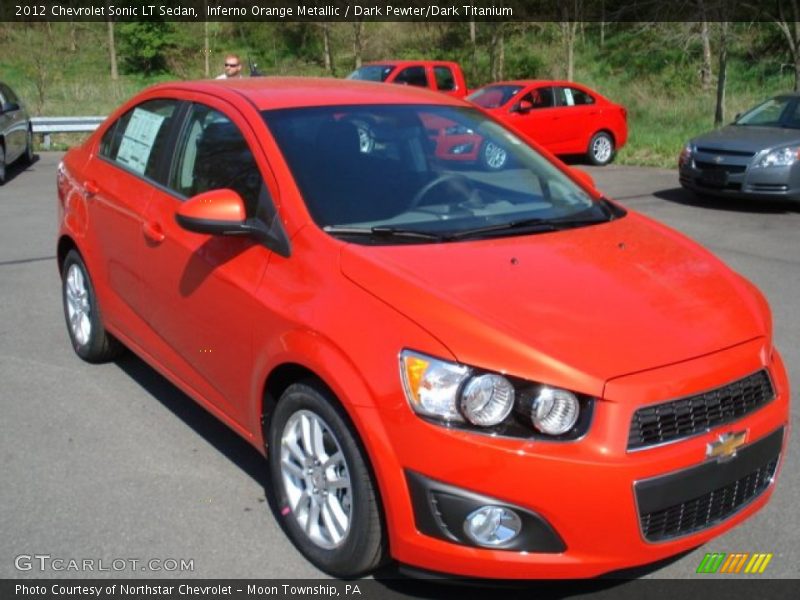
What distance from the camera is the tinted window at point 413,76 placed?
19.3 meters

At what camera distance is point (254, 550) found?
3.53m

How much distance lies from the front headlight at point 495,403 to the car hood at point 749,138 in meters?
9.59

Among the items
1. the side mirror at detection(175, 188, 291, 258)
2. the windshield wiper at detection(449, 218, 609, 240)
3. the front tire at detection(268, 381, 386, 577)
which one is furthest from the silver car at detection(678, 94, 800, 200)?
the front tire at detection(268, 381, 386, 577)

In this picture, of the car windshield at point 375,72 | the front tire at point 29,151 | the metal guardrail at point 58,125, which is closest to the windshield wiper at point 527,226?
the front tire at point 29,151

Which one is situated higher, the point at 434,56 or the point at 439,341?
the point at 434,56

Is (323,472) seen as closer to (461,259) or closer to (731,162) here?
(461,259)

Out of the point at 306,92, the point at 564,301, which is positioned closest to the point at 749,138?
the point at 306,92

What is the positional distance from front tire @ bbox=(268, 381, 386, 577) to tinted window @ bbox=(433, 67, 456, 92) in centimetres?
1714

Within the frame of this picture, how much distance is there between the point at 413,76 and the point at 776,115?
8.72m

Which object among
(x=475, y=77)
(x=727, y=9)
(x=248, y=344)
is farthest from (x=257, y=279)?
(x=475, y=77)

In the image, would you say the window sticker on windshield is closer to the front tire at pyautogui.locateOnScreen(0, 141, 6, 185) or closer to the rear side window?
the rear side window

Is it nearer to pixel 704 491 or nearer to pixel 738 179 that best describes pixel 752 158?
pixel 738 179

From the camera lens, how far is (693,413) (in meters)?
2.91

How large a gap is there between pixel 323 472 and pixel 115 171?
8.05ft
